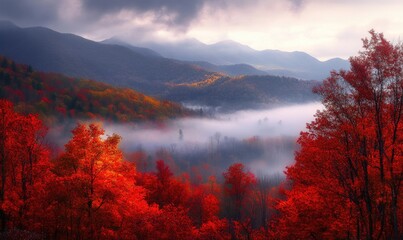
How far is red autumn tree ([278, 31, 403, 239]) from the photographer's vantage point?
15.6m

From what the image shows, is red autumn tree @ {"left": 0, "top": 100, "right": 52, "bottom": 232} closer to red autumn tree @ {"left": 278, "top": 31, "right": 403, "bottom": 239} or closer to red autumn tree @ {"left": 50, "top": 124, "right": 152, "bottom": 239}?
red autumn tree @ {"left": 50, "top": 124, "right": 152, "bottom": 239}

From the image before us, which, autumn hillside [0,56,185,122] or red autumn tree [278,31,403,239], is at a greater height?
autumn hillside [0,56,185,122]

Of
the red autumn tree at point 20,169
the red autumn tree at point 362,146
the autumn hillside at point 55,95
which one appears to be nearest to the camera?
the red autumn tree at point 362,146

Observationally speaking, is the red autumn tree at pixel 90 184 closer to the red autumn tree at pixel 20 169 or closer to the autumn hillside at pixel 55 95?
the red autumn tree at pixel 20 169

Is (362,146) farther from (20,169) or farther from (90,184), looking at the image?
(20,169)

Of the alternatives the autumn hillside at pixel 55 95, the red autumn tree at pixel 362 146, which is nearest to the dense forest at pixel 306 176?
the red autumn tree at pixel 362 146

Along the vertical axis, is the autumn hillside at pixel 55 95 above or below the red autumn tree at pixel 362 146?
above

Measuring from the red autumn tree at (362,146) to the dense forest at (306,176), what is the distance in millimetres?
48

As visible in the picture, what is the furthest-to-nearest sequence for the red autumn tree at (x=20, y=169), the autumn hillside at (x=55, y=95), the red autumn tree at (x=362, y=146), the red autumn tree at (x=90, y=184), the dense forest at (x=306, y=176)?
the autumn hillside at (x=55, y=95) < the red autumn tree at (x=20, y=169) < the red autumn tree at (x=90, y=184) < the dense forest at (x=306, y=176) < the red autumn tree at (x=362, y=146)

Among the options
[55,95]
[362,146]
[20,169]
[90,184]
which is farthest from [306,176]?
[55,95]

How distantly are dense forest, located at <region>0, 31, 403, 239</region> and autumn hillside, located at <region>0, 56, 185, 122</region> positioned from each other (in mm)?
71565

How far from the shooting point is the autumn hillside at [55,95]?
109750 millimetres

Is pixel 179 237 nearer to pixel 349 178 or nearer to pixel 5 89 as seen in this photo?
pixel 349 178

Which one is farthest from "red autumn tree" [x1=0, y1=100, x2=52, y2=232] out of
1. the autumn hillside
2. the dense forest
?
the autumn hillside
